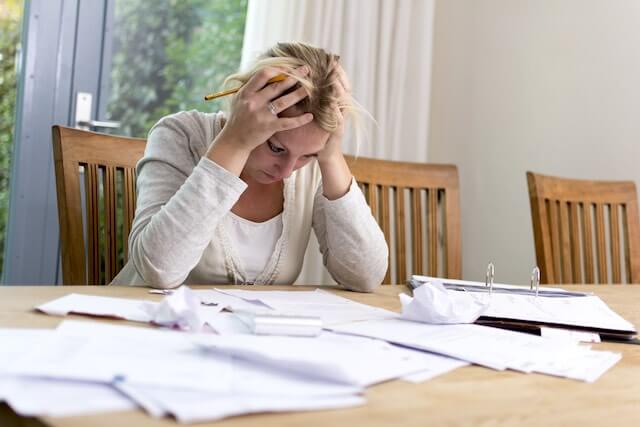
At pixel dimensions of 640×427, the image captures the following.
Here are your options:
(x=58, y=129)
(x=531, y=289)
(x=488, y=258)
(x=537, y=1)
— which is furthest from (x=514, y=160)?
(x=58, y=129)

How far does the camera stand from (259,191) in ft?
5.12

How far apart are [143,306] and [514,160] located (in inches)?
97.1

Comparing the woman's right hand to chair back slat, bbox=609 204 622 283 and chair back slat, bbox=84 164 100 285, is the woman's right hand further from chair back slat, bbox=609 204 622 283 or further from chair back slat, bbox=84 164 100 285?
chair back slat, bbox=609 204 622 283

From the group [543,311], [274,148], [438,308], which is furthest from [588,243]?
[438,308]

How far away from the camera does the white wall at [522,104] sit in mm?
2795

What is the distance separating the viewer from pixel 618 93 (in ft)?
9.14

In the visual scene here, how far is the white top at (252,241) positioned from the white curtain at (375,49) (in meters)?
1.35

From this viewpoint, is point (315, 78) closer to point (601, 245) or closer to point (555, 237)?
point (555, 237)

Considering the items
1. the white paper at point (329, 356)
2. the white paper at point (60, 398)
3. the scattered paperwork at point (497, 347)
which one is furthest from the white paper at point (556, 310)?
the white paper at point (60, 398)

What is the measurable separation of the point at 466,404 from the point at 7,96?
7.42ft

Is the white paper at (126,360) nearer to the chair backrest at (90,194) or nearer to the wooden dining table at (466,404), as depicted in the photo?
the wooden dining table at (466,404)

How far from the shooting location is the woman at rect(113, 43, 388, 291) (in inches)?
49.5

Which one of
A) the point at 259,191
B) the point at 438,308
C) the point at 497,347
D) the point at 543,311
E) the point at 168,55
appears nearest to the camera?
the point at 497,347

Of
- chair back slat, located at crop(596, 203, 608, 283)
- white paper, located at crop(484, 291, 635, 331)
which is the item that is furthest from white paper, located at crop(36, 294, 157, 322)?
chair back slat, located at crop(596, 203, 608, 283)
